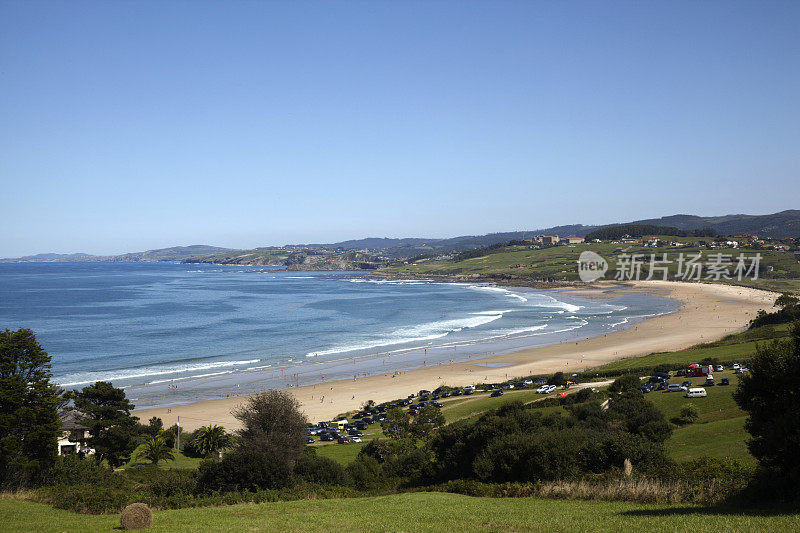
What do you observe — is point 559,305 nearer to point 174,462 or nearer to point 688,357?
point 688,357

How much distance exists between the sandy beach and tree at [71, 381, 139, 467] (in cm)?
815

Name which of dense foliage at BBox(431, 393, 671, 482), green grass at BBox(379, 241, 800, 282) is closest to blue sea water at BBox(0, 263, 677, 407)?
dense foliage at BBox(431, 393, 671, 482)

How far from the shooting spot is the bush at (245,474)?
55.7 ft

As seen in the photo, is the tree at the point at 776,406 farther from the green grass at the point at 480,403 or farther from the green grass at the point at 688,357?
the green grass at the point at 688,357

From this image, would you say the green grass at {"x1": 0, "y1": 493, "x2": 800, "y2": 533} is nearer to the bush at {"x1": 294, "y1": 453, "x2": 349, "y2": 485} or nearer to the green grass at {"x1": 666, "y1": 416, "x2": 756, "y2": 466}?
the bush at {"x1": 294, "y1": 453, "x2": 349, "y2": 485}

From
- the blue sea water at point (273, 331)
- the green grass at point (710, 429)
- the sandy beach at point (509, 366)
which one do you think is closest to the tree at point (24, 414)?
the sandy beach at point (509, 366)

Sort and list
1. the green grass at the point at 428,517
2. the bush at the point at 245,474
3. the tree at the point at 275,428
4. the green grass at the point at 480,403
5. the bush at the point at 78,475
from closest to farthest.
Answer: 1. the green grass at the point at 428,517
2. the bush at the point at 245,474
3. the bush at the point at 78,475
4. the tree at the point at 275,428
5. the green grass at the point at 480,403

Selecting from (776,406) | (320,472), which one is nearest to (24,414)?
(320,472)

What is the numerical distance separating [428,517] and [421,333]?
59.6 m

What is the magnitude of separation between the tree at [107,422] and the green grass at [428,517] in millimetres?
11935

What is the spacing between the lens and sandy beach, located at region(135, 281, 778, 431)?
128 feet

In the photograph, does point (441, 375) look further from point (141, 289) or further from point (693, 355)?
point (141, 289)

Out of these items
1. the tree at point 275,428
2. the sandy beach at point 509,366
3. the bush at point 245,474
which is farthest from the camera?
the sandy beach at point 509,366

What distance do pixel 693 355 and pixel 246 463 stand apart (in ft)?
136
